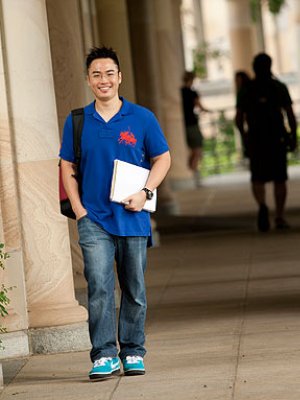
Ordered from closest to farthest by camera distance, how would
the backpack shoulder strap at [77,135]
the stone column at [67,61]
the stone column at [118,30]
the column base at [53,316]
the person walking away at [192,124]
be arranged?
the backpack shoulder strap at [77,135] < the column base at [53,316] < the stone column at [67,61] < the stone column at [118,30] < the person walking away at [192,124]

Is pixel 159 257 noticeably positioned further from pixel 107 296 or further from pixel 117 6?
pixel 107 296

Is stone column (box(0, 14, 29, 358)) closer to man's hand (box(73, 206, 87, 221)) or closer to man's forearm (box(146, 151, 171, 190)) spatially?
man's hand (box(73, 206, 87, 221))

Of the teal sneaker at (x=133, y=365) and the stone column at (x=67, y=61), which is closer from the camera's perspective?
the teal sneaker at (x=133, y=365)

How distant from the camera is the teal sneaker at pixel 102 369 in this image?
24.5ft

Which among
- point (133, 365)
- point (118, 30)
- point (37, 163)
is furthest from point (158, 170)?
point (118, 30)

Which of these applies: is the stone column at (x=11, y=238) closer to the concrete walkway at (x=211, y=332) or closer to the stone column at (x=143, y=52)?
the concrete walkway at (x=211, y=332)

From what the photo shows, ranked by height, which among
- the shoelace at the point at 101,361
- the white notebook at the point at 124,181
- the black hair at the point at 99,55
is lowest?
the shoelace at the point at 101,361

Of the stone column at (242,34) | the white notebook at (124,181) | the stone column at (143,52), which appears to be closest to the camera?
the white notebook at (124,181)

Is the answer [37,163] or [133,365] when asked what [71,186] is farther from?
[37,163]

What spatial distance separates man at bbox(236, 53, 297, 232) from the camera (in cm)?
1490

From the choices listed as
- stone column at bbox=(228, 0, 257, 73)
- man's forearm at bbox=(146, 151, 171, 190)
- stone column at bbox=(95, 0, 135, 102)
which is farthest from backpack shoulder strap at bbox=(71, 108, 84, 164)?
stone column at bbox=(228, 0, 257, 73)

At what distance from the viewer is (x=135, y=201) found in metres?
7.30

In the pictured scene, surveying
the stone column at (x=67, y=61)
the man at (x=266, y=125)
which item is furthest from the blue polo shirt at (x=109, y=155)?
the man at (x=266, y=125)

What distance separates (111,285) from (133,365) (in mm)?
428
